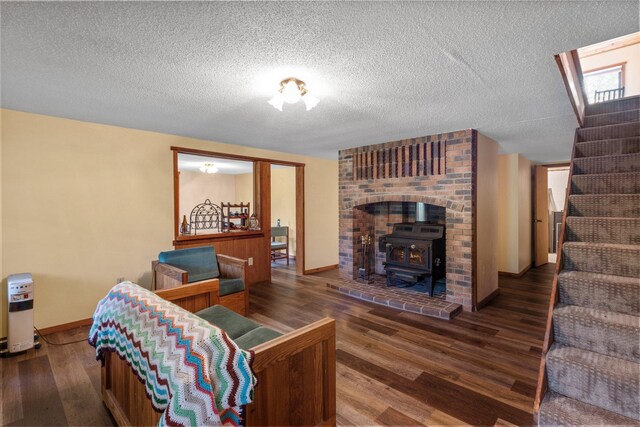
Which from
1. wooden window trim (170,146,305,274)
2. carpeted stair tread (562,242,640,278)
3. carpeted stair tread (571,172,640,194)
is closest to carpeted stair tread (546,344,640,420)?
carpeted stair tread (562,242,640,278)

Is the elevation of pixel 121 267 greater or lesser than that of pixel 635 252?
lesser

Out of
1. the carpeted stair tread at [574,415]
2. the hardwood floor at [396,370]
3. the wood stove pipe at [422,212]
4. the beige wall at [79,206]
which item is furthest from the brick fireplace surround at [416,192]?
the beige wall at [79,206]

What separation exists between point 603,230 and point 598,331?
3.00ft

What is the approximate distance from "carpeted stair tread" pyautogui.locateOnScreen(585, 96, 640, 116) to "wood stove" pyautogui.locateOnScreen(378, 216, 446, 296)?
2.17 meters

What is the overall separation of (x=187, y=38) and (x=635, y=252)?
304 cm

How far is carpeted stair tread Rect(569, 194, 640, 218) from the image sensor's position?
229 cm

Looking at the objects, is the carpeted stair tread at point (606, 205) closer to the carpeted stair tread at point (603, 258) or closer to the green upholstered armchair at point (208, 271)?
the carpeted stair tread at point (603, 258)

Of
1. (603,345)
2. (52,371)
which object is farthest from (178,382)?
(603,345)

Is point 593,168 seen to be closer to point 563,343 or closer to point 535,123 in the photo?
point 535,123

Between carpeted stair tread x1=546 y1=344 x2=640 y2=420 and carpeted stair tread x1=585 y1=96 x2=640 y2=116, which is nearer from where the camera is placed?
carpeted stair tread x1=546 y1=344 x2=640 y2=420

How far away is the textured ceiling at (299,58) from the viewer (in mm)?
1398

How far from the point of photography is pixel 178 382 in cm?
109

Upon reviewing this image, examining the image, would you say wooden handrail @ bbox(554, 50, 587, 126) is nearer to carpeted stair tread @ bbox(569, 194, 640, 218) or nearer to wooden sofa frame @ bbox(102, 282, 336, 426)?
carpeted stair tread @ bbox(569, 194, 640, 218)

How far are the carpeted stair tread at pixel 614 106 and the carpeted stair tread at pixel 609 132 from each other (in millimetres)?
505
